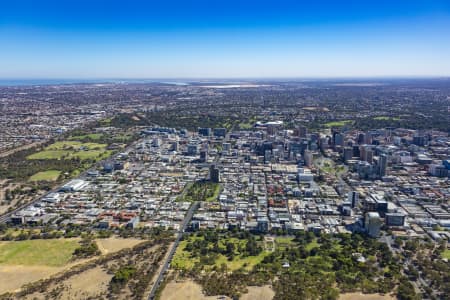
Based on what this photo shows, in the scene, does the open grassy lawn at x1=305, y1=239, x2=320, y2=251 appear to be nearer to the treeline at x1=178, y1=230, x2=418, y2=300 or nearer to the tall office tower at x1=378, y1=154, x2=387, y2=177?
the treeline at x1=178, y1=230, x2=418, y2=300

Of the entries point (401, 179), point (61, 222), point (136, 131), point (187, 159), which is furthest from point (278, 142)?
point (61, 222)

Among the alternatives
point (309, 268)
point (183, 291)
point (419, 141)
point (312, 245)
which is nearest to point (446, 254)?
point (312, 245)

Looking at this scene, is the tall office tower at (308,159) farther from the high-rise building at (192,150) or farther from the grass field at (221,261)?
the grass field at (221,261)

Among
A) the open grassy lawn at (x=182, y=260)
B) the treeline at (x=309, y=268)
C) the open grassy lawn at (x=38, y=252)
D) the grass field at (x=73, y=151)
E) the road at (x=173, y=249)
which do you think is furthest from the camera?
the grass field at (x=73, y=151)

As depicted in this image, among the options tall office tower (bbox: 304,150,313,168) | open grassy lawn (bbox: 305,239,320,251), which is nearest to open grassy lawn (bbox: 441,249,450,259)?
open grassy lawn (bbox: 305,239,320,251)

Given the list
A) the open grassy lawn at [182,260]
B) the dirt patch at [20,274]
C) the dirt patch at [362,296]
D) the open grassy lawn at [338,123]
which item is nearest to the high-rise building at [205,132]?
the open grassy lawn at [338,123]

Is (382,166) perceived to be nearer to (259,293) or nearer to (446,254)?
(446,254)

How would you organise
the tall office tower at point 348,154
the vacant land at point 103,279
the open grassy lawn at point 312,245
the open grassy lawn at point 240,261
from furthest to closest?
the tall office tower at point 348,154, the open grassy lawn at point 312,245, the open grassy lawn at point 240,261, the vacant land at point 103,279
